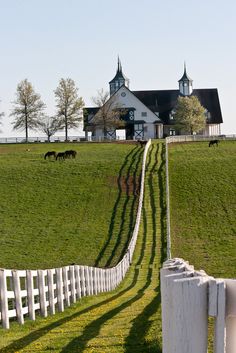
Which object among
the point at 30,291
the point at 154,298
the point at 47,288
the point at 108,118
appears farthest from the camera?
the point at 108,118

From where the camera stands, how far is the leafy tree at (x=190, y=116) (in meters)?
110

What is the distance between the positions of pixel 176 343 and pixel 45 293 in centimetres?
735

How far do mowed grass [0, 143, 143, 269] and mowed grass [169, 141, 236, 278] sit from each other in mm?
2982

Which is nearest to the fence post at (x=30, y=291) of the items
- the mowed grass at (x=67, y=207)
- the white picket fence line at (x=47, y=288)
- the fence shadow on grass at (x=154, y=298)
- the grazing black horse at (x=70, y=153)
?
the white picket fence line at (x=47, y=288)

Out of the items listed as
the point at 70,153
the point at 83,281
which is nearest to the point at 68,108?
the point at 70,153

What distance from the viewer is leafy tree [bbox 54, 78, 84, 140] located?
10900 cm

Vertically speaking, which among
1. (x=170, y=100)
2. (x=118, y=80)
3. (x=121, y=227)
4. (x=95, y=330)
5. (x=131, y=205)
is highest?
(x=118, y=80)

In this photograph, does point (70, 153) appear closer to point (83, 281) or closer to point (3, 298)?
point (83, 281)

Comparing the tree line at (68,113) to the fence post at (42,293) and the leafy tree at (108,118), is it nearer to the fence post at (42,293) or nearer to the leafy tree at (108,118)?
the leafy tree at (108,118)

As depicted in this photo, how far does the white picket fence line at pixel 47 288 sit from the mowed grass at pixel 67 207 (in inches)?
474

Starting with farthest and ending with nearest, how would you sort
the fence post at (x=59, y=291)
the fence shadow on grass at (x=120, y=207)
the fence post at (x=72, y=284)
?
the fence shadow on grass at (x=120, y=207) → the fence post at (x=72, y=284) → the fence post at (x=59, y=291)

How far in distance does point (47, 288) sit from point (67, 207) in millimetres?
34826

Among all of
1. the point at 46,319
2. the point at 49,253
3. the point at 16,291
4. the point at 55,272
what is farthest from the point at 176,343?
the point at 49,253

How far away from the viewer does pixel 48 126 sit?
364 ft
